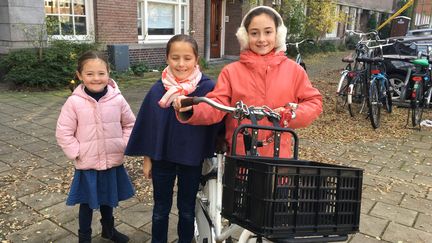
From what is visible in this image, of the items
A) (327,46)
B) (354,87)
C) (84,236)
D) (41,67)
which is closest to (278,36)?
(84,236)

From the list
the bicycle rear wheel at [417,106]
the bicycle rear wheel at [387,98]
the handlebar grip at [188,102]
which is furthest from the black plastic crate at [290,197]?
the bicycle rear wheel at [387,98]

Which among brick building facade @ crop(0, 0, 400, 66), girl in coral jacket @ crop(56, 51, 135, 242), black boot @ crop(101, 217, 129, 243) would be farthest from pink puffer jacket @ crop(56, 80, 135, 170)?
brick building facade @ crop(0, 0, 400, 66)

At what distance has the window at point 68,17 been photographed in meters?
9.20

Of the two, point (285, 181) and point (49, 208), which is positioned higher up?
point (285, 181)

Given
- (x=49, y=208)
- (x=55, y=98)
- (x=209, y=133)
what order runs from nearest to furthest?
(x=209, y=133)
(x=49, y=208)
(x=55, y=98)

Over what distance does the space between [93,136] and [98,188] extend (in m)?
0.37

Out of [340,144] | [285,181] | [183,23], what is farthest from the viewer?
[183,23]

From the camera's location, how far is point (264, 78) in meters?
2.19

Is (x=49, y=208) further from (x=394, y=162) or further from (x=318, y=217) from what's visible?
(x=394, y=162)

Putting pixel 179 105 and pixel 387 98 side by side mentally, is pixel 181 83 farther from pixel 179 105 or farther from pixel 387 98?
pixel 387 98

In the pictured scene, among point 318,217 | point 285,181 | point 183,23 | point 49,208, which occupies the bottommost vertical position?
point 49,208

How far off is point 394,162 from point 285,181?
13.3 feet

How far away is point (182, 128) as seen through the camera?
232cm

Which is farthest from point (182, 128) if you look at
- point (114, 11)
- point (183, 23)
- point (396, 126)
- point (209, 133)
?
point (183, 23)
